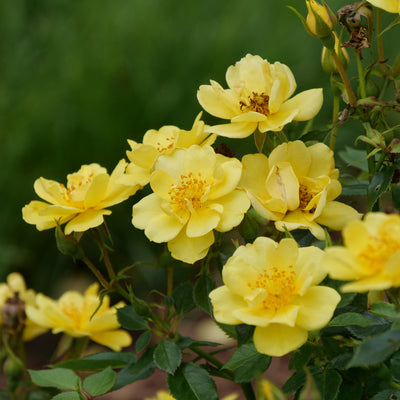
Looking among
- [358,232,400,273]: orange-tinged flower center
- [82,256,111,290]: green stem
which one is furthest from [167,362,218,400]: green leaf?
[358,232,400,273]: orange-tinged flower center

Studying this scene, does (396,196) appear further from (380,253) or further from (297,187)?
(380,253)

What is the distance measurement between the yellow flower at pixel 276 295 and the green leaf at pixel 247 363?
0.08 m

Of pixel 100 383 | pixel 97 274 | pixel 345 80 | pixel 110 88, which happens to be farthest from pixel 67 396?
pixel 110 88

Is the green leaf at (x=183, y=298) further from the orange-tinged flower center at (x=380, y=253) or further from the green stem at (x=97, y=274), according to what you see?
the orange-tinged flower center at (x=380, y=253)

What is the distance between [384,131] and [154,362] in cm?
39

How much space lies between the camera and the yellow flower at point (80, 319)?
1.05 metres

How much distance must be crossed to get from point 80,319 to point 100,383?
0.89 ft

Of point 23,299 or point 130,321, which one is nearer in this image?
point 130,321

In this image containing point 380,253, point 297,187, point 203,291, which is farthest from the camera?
point 203,291

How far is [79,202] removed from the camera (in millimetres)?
Answer: 833

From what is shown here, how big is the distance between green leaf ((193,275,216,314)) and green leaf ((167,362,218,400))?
8cm

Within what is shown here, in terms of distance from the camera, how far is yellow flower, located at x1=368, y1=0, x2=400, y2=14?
2.36 ft

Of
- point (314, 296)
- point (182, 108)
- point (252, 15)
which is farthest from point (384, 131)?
point (252, 15)

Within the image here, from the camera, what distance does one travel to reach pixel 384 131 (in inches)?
29.3
